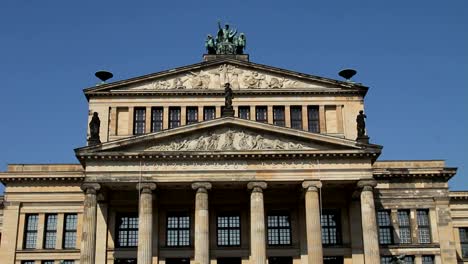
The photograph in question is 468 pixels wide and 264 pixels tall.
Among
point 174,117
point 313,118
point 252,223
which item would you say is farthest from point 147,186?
point 313,118

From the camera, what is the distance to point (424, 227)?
4734 centimetres

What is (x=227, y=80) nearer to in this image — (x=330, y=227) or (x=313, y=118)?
(x=313, y=118)

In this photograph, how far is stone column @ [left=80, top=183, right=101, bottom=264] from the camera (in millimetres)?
39906

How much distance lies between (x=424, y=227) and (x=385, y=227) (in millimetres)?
2831

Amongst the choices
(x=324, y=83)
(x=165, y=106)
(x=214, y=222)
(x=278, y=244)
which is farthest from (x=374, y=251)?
(x=165, y=106)

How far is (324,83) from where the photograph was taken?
49.2 metres

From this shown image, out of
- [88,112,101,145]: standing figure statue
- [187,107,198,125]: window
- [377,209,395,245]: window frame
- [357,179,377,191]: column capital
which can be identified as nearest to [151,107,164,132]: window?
[187,107,198,125]: window

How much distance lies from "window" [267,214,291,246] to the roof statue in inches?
563

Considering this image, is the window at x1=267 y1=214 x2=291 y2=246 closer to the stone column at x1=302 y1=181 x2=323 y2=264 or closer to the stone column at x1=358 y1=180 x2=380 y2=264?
the stone column at x1=302 y1=181 x2=323 y2=264

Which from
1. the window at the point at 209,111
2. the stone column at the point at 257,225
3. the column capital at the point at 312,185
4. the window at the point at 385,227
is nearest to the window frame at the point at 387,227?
the window at the point at 385,227

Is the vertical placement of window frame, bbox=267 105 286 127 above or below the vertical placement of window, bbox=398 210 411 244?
above

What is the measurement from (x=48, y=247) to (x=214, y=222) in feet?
40.1

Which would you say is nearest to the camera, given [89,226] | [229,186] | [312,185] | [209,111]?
[89,226]

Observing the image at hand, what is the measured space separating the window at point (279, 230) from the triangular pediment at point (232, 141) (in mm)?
6248
